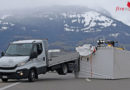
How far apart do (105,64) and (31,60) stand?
4826 mm

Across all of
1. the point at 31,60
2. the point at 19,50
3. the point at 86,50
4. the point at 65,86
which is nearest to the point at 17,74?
the point at 31,60

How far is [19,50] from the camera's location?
20203 mm

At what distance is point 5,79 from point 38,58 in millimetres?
2084

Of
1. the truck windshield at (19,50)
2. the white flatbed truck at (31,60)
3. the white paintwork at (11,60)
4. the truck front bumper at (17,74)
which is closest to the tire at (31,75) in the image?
the white flatbed truck at (31,60)

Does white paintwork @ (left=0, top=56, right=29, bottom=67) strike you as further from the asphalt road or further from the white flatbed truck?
the asphalt road

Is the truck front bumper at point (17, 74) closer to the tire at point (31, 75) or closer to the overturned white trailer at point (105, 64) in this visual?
the tire at point (31, 75)

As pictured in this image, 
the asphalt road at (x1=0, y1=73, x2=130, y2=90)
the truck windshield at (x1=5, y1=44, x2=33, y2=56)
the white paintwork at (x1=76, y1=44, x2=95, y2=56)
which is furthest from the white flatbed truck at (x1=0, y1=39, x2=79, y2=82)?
the asphalt road at (x1=0, y1=73, x2=130, y2=90)

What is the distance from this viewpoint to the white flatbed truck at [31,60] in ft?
61.8

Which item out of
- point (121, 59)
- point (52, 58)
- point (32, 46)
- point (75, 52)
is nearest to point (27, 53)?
point (32, 46)

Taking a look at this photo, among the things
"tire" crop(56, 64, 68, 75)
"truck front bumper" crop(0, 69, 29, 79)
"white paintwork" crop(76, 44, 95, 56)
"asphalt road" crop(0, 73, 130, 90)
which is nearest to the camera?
"asphalt road" crop(0, 73, 130, 90)

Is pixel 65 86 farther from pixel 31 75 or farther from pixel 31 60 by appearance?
pixel 31 60

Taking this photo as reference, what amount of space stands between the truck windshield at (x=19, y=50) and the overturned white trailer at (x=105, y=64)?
4139 millimetres

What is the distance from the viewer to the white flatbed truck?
18828mm

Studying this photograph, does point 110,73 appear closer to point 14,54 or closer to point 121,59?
point 121,59
